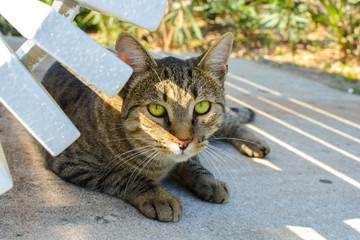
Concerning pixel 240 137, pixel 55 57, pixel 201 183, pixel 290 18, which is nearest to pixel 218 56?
pixel 201 183

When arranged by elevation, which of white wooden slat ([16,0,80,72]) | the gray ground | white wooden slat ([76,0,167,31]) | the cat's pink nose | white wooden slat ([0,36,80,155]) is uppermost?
white wooden slat ([76,0,167,31])

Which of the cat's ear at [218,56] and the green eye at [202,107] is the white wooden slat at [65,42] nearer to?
the green eye at [202,107]

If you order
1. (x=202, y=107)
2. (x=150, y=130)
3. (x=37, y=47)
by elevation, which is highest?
(x=37, y=47)

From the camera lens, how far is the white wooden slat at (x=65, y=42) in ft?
3.21

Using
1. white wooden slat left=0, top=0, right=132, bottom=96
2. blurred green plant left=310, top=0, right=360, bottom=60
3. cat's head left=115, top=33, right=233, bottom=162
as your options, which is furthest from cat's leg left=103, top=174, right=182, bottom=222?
blurred green plant left=310, top=0, right=360, bottom=60

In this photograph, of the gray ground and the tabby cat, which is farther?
the tabby cat

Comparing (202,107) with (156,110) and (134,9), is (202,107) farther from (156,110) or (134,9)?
(134,9)

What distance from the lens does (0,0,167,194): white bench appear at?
98 cm

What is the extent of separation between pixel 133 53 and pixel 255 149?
1236 mm

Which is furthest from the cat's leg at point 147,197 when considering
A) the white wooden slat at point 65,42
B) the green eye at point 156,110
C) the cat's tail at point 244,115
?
the cat's tail at point 244,115

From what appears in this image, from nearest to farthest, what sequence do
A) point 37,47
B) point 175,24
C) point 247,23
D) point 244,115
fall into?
point 37,47, point 244,115, point 175,24, point 247,23

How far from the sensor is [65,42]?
3.26ft

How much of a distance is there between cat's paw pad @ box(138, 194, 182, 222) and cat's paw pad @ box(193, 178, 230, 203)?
10.2 inches

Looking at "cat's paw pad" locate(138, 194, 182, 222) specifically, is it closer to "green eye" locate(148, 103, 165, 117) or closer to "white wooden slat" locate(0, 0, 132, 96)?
"green eye" locate(148, 103, 165, 117)
